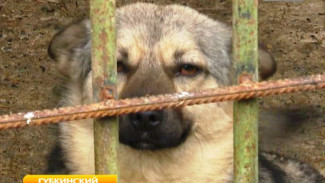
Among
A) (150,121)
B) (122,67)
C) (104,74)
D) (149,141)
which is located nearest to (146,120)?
(150,121)

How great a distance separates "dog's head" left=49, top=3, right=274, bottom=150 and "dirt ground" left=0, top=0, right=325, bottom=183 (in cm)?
134

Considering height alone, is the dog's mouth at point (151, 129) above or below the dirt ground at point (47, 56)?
below

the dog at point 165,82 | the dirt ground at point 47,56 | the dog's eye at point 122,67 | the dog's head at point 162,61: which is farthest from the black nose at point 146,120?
the dirt ground at point 47,56

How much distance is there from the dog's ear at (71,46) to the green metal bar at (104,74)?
1252 millimetres

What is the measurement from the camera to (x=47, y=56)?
529 centimetres

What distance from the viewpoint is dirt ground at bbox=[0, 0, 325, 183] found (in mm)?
5277

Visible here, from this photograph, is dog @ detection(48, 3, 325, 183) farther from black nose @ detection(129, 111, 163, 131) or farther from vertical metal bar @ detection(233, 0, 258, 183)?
vertical metal bar @ detection(233, 0, 258, 183)

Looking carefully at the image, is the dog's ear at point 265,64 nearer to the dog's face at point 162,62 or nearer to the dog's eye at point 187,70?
the dog's face at point 162,62

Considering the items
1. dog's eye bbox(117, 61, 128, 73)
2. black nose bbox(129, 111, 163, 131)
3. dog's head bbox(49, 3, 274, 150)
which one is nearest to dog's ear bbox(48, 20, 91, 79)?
dog's head bbox(49, 3, 274, 150)

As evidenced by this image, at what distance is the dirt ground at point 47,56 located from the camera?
5277mm

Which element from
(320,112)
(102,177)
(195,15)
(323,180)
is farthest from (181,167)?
(320,112)

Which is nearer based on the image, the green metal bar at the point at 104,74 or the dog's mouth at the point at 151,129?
the green metal bar at the point at 104,74

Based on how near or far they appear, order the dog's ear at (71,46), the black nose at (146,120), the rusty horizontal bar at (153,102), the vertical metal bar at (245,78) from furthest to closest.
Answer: the dog's ear at (71,46), the black nose at (146,120), the vertical metal bar at (245,78), the rusty horizontal bar at (153,102)

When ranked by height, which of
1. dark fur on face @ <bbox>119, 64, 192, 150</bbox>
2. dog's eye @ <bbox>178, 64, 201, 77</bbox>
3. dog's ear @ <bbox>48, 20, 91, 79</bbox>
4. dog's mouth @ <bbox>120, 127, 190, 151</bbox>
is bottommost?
dog's mouth @ <bbox>120, 127, 190, 151</bbox>
